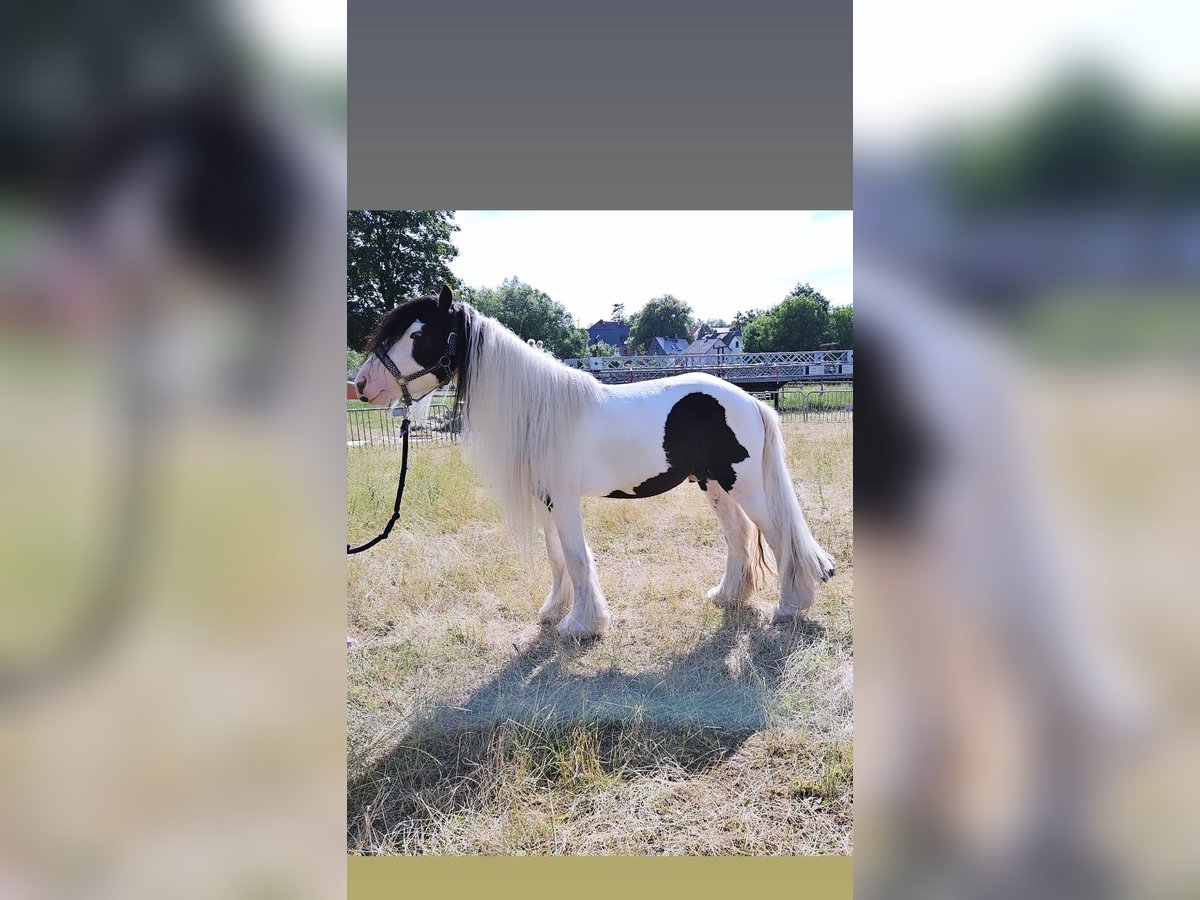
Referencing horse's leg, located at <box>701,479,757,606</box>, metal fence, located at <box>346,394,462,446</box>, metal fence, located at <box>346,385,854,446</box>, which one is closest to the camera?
horse's leg, located at <box>701,479,757,606</box>

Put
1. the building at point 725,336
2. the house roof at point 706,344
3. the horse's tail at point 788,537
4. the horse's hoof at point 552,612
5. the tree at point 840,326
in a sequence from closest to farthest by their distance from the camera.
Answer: the horse's tail at point 788,537
the horse's hoof at point 552,612
the tree at point 840,326
the house roof at point 706,344
the building at point 725,336

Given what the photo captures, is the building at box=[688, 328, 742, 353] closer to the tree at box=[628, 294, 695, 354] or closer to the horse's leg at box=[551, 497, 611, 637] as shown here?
the tree at box=[628, 294, 695, 354]

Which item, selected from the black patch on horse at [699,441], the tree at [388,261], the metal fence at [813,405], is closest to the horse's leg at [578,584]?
the black patch on horse at [699,441]

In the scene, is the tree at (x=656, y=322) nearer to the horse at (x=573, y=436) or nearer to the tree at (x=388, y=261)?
the tree at (x=388, y=261)

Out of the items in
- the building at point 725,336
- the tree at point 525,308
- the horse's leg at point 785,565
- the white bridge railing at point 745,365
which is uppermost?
the tree at point 525,308

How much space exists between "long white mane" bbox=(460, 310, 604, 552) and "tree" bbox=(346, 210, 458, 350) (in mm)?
3026

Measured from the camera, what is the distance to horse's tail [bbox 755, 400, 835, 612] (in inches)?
129

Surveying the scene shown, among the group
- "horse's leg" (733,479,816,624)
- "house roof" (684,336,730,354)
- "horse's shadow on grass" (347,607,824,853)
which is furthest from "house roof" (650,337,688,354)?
"horse's shadow on grass" (347,607,824,853)

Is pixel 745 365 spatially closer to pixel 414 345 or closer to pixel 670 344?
pixel 670 344

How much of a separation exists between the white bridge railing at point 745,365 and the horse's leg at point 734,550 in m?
1.56

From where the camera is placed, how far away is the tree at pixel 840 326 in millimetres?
6699

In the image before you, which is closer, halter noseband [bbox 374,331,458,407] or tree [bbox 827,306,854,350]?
halter noseband [bbox 374,331,458,407]
